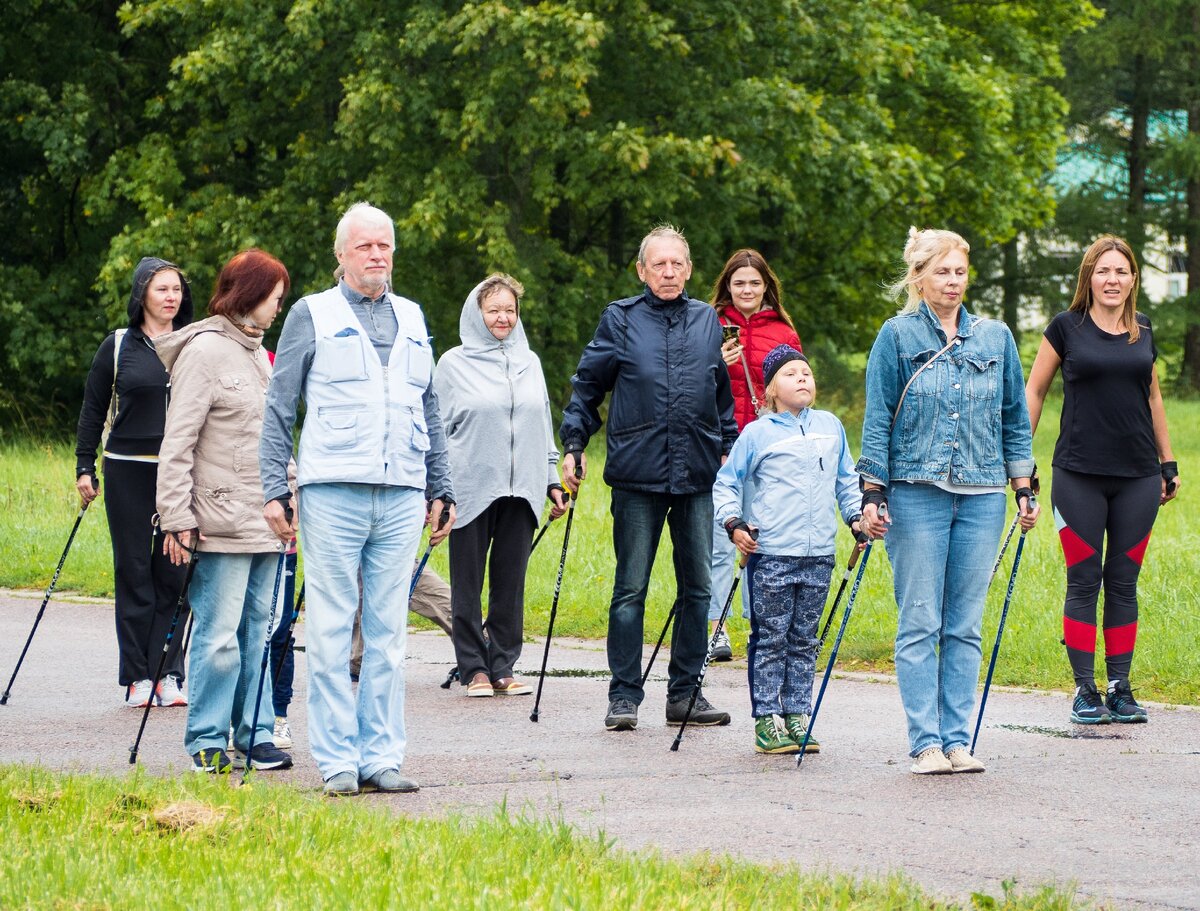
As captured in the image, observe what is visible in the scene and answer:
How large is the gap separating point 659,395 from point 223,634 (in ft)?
7.53

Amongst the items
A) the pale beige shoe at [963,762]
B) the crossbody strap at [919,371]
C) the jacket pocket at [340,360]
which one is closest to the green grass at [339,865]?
the jacket pocket at [340,360]

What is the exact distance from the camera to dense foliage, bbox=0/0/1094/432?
24.9 meters

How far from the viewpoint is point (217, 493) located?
6.89 meters

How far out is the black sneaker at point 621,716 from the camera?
7.96m

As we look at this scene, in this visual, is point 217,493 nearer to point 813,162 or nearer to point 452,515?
point 452,515

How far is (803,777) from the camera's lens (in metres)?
6.83

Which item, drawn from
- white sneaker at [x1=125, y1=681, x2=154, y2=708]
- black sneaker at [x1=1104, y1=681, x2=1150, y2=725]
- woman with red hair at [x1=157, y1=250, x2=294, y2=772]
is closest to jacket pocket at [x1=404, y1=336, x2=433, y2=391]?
woman with red hair at [x1=157, y1=250, x2=294, y2=772]

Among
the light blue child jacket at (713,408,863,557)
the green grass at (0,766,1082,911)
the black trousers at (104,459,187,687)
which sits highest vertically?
the light blue child jacket at (713,408,863,557)

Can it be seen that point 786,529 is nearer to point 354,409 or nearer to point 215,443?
point 354,409

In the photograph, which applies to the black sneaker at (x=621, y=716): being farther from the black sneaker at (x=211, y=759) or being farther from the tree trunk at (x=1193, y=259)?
the tree trunk at (x=1193, y=259)

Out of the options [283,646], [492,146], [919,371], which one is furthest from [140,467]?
[492,146]

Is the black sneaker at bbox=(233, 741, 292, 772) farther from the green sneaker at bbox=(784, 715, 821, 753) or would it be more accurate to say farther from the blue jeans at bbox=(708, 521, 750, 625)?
the blue jeans at bbox=(708, 521, 750, 625)

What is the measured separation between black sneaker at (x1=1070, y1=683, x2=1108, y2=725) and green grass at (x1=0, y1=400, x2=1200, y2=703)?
81 cm

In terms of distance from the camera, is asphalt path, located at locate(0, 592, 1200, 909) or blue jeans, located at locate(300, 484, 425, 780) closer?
asphalt path, located at locate(0, 592, 1200, 909)
